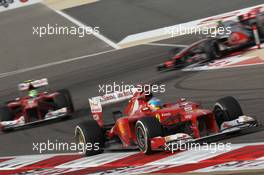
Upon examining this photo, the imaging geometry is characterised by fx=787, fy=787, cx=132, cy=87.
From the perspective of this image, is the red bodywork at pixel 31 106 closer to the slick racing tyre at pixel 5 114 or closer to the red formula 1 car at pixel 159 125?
the slick racing tyre at pixel 5 114

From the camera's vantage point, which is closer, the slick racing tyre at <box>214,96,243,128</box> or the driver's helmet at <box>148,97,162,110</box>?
the slick racing tyre at <box>214,96,243,128</box>

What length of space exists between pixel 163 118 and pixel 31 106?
7.36 metres

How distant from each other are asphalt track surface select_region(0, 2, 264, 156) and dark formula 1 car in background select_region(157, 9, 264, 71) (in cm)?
60

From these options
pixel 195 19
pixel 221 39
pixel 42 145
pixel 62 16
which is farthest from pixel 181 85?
pixel 62 16

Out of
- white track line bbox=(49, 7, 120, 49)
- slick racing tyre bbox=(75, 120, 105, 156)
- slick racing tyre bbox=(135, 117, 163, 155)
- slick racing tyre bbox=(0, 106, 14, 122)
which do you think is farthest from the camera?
white track line bbox=(49, 7, 120, 49)

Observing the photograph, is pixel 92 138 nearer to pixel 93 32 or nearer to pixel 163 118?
pixel 163 118

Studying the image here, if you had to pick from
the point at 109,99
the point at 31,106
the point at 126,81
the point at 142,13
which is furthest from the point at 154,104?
the point at 142,13

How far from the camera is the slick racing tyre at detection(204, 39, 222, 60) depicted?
914 inches

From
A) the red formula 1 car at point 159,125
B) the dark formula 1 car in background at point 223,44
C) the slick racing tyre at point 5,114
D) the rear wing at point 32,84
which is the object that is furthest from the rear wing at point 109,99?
the dark formula 1 car in background at point 223,44

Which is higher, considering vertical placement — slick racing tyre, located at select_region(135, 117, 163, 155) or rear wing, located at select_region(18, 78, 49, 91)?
rear wing, located at select_region(18, 78, 49, 91)

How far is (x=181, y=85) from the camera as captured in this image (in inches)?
821

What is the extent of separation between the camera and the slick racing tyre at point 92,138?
1351 centimetres

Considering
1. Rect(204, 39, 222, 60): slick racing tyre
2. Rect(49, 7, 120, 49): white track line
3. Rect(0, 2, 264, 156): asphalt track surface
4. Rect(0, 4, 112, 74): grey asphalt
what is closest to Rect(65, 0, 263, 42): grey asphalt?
Rect(49, 7, 120, 49): white track line

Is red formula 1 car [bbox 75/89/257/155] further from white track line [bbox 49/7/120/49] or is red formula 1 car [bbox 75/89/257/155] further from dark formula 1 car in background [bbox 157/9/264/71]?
white track line [bbox 49/7/120/49]
